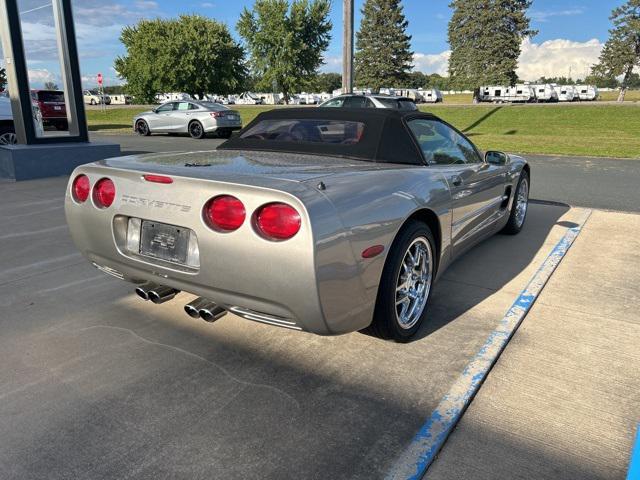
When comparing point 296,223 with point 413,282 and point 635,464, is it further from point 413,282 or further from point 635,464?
point 635,464

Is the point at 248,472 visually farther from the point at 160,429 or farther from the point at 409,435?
the point at 409,435

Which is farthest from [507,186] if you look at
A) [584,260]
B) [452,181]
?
[452,181]

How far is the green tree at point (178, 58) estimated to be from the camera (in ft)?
130

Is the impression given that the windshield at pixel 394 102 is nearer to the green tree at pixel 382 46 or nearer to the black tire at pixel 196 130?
the black tire at pixel 196 130

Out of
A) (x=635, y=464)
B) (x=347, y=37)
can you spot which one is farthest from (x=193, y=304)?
(x=347, y=37)

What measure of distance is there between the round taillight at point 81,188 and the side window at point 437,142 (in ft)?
6.95

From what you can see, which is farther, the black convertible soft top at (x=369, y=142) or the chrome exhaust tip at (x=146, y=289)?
the black convertible soft top at (x=369, y=142)

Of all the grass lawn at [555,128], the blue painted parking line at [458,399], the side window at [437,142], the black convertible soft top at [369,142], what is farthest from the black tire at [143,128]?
the blue painted parking line at [458,399]

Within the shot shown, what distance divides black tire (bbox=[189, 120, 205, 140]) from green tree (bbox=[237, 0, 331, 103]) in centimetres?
2800

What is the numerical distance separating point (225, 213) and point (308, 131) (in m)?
1.51

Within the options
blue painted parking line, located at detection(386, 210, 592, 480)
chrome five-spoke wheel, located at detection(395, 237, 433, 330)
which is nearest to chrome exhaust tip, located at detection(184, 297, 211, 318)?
chrome five-spoke wheel, located at detection(395, 237, 433, 330)

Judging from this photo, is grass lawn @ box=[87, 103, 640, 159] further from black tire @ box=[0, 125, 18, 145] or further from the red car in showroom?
black tire @ box=[0, 125, 18, 145]

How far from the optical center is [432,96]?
58844 millimetres

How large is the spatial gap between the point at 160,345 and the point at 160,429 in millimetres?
813
